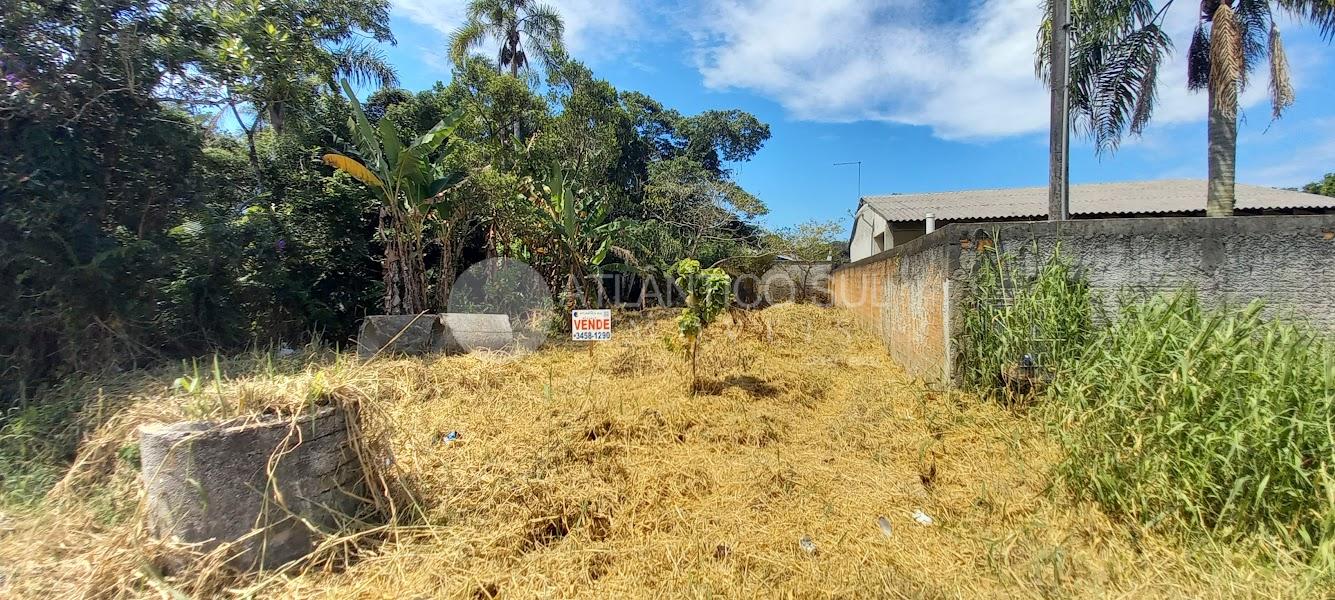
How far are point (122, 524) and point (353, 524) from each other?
3.43 feet

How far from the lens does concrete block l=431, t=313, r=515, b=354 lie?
236 inches

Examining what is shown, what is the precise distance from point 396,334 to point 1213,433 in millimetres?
6871

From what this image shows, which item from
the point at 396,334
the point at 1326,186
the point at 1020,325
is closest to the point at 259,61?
the point at 396,334

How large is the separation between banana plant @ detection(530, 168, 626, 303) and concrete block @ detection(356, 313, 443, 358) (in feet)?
9.72

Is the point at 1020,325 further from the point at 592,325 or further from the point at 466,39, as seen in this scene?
the point at 466,39

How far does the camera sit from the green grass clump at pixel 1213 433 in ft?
6.46

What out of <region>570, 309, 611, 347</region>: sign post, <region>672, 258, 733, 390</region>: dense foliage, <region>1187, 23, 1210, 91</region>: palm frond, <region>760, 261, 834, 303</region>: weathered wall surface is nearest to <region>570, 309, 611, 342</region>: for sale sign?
<region>570, 309, 611, 347</region>: sign post

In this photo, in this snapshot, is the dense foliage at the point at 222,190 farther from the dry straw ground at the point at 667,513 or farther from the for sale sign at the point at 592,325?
the for sale sign at the point at 592,325

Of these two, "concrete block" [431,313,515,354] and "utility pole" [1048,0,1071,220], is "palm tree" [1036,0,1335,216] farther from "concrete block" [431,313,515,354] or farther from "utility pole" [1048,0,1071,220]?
"concrete block" [431,313,515,354]

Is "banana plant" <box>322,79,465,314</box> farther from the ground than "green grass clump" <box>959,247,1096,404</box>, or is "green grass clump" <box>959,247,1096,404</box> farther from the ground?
"banana plant" <box>322,79,465,314</box>

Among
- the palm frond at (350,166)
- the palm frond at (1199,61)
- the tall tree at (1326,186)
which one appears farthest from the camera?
the tall tree at (1326,186)

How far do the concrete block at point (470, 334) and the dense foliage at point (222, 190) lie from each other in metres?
1.24

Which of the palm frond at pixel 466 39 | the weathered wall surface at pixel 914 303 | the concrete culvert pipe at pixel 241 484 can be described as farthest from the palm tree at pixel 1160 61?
the palm frond at pixel 466 39

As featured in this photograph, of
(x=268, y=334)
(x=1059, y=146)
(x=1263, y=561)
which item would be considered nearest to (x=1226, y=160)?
(x=1059, y=146)
